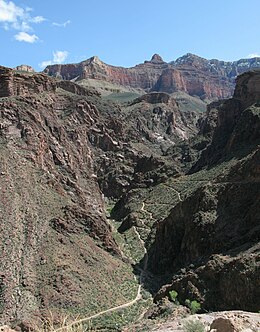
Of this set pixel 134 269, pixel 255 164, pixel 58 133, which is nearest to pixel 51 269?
pixel 134 269

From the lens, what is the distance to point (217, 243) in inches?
1731

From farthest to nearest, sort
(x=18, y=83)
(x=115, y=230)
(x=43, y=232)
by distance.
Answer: (x=18, y=83) < (x=115, y=230) < (x=43, y=232)

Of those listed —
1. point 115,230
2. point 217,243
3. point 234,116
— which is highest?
point 234,116

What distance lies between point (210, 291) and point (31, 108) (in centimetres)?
4736

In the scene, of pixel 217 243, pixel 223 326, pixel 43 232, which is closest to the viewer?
pixel 223 326

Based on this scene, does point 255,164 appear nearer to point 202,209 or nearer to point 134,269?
point 202,209

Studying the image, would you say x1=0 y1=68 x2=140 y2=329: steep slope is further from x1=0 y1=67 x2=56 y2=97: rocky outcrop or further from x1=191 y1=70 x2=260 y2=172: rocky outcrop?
x1=191 y1=70 x2=260 y2=172: rocky outcrop

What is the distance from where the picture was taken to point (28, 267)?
40.5 metres

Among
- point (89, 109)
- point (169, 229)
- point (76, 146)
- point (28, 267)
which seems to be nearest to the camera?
point (28, 267)

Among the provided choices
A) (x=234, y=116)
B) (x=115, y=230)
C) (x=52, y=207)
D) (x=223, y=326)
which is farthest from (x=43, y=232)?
(x=234, y=116)

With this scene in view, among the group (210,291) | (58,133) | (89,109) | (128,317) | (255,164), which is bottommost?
(128,317)

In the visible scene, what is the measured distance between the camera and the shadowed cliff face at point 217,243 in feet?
108

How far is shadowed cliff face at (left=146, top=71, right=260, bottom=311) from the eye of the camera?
32.8m

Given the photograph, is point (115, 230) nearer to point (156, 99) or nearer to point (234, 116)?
point (234, 116)
